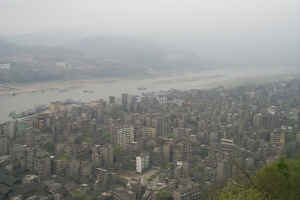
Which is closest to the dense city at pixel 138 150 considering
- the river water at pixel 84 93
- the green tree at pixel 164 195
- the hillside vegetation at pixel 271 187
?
the green tree at pixel 164 195

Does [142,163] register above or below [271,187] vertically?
below

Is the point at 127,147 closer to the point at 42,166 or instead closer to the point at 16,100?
the point at 42,166

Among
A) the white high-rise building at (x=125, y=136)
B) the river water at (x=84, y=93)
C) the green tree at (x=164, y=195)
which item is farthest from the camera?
the river water at (x=84, y=93)

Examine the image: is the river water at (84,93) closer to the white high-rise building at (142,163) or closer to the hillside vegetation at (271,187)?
the white high-rise building at (142,163)

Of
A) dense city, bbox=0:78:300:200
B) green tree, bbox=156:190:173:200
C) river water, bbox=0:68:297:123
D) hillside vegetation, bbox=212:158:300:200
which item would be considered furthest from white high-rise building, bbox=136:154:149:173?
river water, bbox=0:68:297:123

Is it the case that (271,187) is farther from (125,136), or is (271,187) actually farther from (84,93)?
(84,93)

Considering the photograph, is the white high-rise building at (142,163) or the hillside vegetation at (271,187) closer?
the hillside vegetation at (271,187)

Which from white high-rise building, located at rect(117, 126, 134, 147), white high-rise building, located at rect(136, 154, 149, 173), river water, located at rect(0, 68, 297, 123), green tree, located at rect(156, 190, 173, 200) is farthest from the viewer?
river water, located at rect(0, 68, 297, 123)

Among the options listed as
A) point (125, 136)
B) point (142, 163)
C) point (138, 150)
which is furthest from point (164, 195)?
→ point (125, 136)

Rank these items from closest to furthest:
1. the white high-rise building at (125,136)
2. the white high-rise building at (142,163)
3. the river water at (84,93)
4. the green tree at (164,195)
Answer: the green tree at (164,195) → the white high-rise building at (142,163) → the white high-rise building at (125,136) → the river water at (84,93)

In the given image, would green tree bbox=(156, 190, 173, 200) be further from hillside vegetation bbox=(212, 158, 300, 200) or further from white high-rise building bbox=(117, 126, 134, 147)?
white high-rise building bbox=(117, 126, 134, 147)
